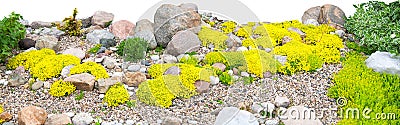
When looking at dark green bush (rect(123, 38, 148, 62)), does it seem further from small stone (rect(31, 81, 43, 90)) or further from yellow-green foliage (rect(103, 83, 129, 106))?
small stone (rect(31, 81, 43, 90))

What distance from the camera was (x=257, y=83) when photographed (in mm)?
7398

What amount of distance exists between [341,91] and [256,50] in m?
1.45

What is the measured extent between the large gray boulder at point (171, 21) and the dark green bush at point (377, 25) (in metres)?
2.62

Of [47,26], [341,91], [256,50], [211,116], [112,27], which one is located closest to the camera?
[211,116]

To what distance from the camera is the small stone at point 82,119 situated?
21.4 feet

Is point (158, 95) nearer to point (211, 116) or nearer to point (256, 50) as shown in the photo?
point (211, 116)

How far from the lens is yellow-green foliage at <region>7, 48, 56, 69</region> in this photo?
26.1 ft

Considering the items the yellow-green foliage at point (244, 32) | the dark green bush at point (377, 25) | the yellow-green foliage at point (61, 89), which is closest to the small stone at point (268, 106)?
the yellow-green foliage at point (244, 32)

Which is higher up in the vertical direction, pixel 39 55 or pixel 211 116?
A: pixel 39 55

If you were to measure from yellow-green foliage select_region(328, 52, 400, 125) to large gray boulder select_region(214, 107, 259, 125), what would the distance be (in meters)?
1.05

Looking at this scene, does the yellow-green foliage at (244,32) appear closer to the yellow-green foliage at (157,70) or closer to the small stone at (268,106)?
the yellow-green foliage at (157,70)

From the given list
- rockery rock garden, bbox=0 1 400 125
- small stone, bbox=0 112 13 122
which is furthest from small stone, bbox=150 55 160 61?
small stone, bbox=0 112 13 122

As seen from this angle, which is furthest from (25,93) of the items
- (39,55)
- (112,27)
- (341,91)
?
(341,91)

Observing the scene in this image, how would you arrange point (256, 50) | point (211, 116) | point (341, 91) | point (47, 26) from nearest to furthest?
point (211, 116)
point (341, 91)
point (256, 50)
point (47, 26)
